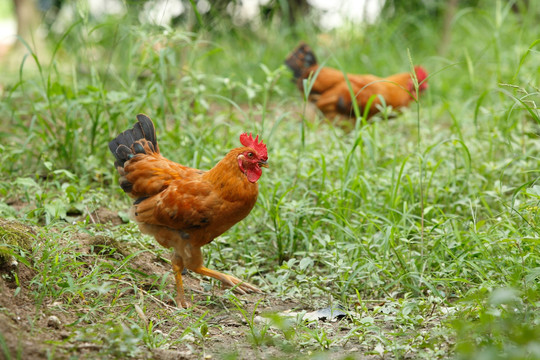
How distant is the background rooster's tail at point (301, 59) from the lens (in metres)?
7.61

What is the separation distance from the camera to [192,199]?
3467mm

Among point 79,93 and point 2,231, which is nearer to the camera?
point 2,231

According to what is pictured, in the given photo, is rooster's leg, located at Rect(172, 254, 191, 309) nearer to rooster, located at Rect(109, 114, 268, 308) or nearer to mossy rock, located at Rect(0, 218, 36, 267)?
rooster, located at Rect(109, 114, 268, 308)

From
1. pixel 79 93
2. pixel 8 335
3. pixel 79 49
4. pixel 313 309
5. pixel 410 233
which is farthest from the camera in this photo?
pixel 79 49

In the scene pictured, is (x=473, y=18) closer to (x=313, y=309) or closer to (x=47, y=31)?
(x=47, y=31)

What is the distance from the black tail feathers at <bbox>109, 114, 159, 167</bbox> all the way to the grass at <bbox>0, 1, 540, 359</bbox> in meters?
0.49

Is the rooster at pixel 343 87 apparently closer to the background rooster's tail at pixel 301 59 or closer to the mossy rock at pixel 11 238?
the background rooster's tail at pixel 301 59

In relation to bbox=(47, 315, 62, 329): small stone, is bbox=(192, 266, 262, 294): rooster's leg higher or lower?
lower

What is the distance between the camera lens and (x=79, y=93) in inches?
196

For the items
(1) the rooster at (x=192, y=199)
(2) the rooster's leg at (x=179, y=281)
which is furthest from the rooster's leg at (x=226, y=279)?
(2) the rooster's leg at (x=179, y=281)

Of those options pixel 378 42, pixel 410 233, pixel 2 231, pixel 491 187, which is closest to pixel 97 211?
pixel 2 231

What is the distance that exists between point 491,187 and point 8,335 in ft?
12.0

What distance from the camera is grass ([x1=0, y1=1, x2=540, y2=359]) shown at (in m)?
2.68

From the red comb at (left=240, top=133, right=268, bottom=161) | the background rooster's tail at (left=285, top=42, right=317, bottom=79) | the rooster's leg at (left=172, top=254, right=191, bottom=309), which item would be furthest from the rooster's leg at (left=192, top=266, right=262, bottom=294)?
the background rooster's tail at (left=285, top=42, right=317, bottom=79)
